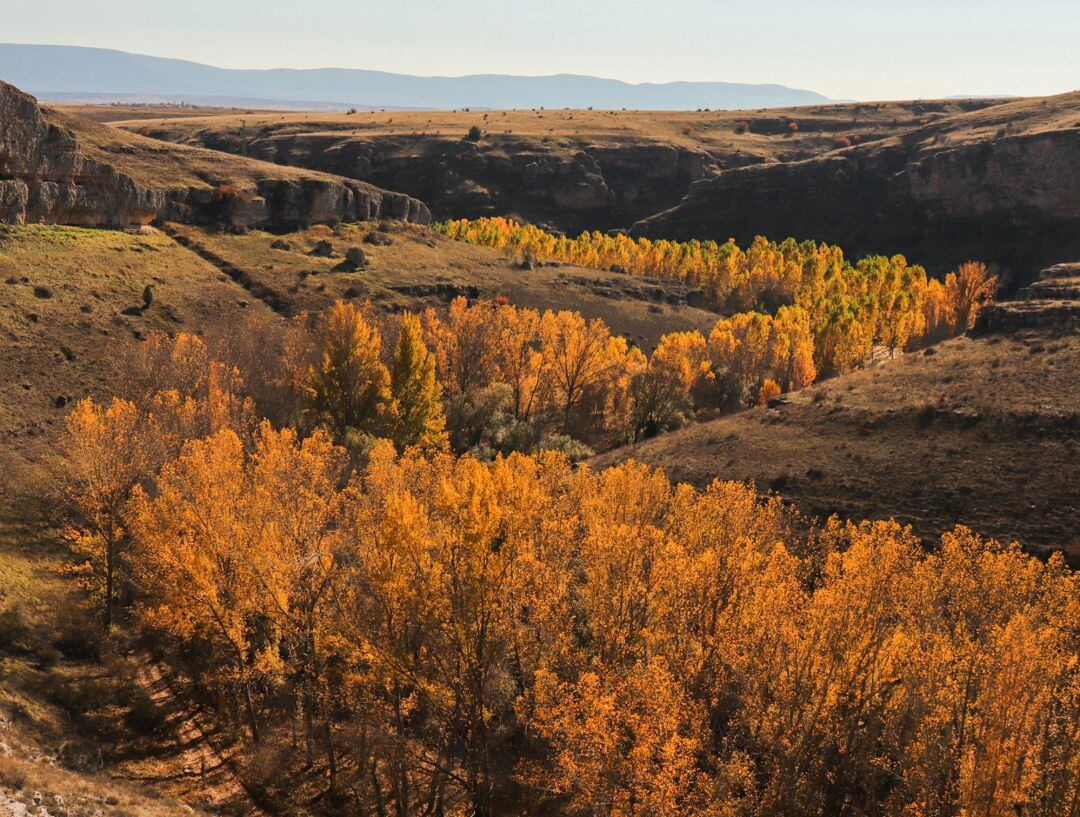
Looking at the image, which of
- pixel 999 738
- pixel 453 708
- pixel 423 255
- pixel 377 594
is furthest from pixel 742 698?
pixel 423 255

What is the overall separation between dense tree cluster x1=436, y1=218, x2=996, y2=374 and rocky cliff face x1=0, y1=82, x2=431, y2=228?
40.4 m

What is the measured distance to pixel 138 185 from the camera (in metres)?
122

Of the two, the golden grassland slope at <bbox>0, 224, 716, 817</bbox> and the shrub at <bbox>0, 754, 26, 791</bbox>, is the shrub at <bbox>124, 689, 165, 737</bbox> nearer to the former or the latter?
the golden grassland slope at <bbox>0, 224, 716, 817</bbox>

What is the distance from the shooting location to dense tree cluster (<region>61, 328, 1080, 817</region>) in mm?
32406

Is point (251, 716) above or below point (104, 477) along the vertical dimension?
below

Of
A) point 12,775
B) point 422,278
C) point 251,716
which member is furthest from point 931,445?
point 422,278

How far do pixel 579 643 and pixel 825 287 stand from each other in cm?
14752

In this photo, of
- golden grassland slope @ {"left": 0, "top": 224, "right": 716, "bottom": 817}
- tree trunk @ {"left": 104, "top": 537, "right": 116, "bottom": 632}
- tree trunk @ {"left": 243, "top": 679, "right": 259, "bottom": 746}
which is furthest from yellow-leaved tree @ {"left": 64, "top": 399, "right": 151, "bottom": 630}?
tree trunk @ {"left": 243, "top": 679, "right": 259, "bottom": 746}

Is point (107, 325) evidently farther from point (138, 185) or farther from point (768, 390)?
point (768, 390)

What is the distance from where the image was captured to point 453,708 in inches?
1467

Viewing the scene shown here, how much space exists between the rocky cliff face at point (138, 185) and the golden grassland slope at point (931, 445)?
81.1 metres

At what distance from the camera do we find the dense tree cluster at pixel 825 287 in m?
128

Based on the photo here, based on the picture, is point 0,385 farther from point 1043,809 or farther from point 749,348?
point 749,348

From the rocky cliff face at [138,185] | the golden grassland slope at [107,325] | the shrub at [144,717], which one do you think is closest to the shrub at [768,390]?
the golden grassland slope at [107,325]
